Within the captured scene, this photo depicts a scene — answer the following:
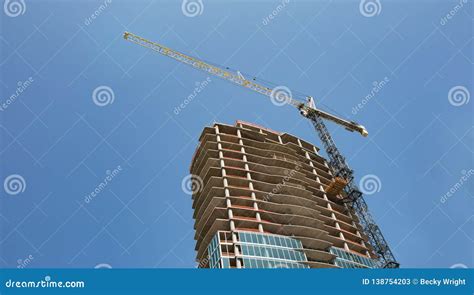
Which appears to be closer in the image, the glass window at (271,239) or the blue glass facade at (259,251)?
the blue glass facade at (259,251)

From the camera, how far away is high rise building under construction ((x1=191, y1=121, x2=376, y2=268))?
61438mm

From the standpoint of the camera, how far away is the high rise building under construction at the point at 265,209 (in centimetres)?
6144

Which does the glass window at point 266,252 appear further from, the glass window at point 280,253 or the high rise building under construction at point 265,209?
the glass window at point 280,253

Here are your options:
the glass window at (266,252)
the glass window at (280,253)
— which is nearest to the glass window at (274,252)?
the glass window at (280,253)

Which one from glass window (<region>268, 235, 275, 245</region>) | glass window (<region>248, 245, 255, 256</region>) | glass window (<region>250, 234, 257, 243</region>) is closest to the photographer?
glass window (<region>248, 245, 255, 256</region>)

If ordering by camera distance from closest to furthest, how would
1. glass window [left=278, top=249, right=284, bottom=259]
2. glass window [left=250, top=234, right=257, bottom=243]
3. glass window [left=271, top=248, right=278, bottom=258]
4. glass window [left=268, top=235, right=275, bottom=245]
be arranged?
glass window [left=271, top=248, right=278, bottom=258] < glass window [left=250, top=234, right=257, bottom=243] < glass window [left=278, top=249, right=284, bottom=259] < glass window [left=268, top=235, right=275, bottom=245]

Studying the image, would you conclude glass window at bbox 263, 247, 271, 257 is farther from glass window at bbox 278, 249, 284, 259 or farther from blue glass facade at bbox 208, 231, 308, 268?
glass window at bbox 278, 249, 284, 259

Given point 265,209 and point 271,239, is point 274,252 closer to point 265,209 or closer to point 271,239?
point 271,239

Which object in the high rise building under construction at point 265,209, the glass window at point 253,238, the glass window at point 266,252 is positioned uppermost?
the high rise building under construction at point 265,209

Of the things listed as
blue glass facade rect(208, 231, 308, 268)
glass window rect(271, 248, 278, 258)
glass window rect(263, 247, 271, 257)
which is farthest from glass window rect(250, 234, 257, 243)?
glass window rect(271, 248, 278, 258)

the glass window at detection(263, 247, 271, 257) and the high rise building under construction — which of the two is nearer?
the glass window at detection(263, 247, 271, 257)

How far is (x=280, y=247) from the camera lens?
63.1 m

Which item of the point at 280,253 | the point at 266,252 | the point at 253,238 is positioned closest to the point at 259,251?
the point at 266,252

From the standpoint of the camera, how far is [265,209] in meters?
69.1
